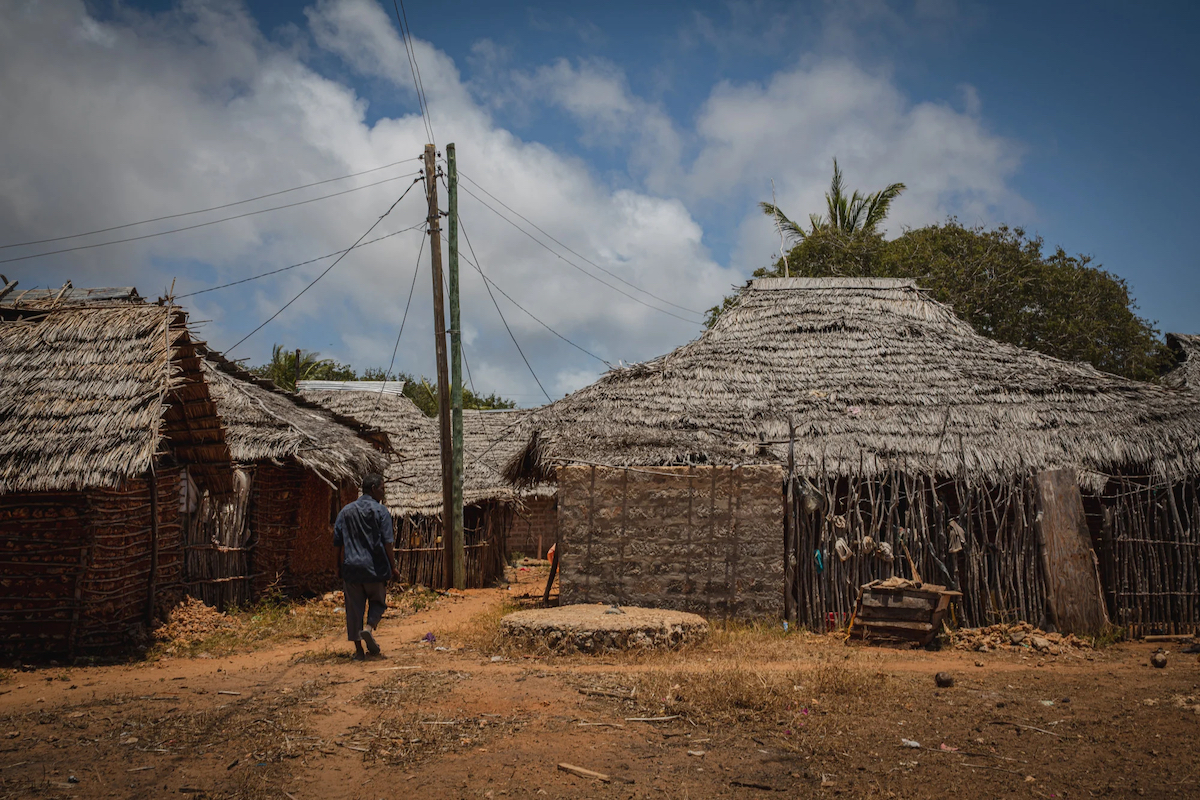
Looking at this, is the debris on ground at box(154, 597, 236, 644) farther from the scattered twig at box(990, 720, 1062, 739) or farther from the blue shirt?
the scattered twig at box(990, 720, 1062, 739)

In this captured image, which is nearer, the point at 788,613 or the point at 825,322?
the point at 788,613

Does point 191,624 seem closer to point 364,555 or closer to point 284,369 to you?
point 364,555

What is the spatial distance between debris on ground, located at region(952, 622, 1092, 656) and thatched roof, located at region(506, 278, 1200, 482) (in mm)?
1674

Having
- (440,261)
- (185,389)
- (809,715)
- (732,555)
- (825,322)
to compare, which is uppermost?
(440,261)

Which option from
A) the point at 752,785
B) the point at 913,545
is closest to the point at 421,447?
the point at 913,545

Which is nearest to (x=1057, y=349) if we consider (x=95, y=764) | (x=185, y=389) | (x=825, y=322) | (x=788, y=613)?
(x=825, y=322)

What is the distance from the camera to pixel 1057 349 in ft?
68.7

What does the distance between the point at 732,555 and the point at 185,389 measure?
6.45m

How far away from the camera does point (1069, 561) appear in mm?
8703

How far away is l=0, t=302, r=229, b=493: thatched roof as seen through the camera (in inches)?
292

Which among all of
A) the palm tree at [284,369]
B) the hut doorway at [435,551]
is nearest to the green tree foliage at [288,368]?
the palm tree at [284,369]

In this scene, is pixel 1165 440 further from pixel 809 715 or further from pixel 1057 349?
pixel 1057 349

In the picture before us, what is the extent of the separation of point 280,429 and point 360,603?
538 cm

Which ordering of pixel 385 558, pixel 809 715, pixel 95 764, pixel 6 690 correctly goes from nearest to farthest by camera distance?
pixel 95 764, pixel 809 715, pixel 6 690, pixel 385 558
